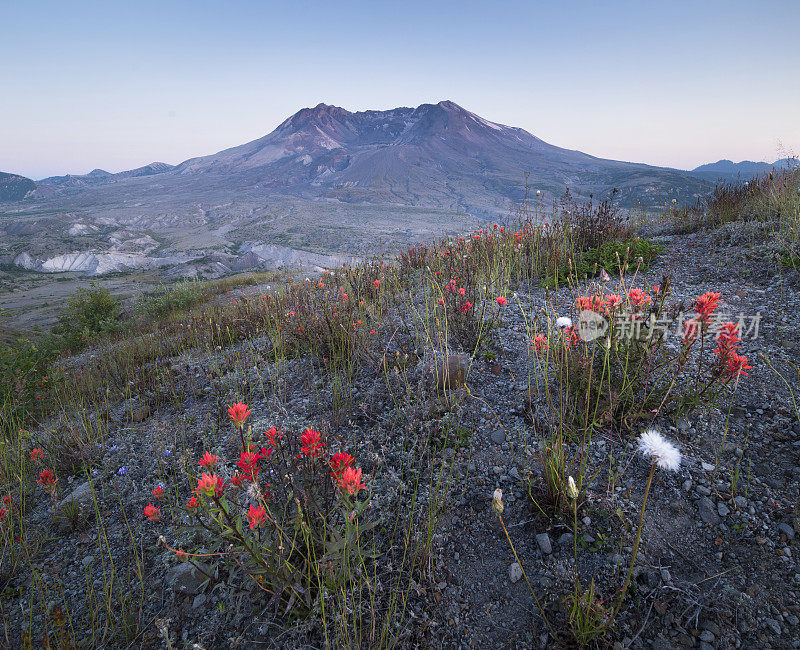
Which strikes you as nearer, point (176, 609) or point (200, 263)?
point (176, 609)

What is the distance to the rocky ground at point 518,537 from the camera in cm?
142

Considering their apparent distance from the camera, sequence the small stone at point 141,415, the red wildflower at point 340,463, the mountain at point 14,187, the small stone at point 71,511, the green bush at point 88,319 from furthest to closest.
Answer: the mountain at point 14,187 < the green bush at point 88,319 < the small stone at point 141,415 < the small stone at point 71,511 < the red wildflower at point 340,463

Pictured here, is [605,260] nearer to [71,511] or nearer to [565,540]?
[565,540]

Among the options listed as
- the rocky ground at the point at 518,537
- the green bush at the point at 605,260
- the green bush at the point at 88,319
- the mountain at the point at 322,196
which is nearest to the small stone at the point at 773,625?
the rocky ground at the point at 518,537

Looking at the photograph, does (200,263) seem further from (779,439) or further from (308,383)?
(779,439)

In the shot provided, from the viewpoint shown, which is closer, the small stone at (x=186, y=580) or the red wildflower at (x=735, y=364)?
the small stone at (x=186, y=580)

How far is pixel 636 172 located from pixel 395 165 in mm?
54175

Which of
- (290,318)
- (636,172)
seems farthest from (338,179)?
(290,318)

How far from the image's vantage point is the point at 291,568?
1.55 metres

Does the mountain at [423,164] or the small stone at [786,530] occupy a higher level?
the mountain at [423,164]

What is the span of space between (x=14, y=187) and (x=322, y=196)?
12570 centimetres

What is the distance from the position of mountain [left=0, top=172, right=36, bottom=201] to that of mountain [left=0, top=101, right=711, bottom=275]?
14.3 ft

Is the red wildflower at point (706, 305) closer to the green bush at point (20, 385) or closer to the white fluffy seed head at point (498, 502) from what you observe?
the white fluffy seed head at point (498, 502)

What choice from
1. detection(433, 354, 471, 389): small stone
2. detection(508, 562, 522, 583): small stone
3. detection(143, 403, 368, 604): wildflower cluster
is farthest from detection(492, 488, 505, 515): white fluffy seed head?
detection(433, 354, 471, 389): small stone
